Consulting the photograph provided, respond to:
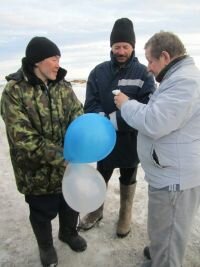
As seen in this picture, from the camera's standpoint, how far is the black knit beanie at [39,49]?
2.75 m

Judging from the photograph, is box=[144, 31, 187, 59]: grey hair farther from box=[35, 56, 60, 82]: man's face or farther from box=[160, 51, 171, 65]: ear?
box=[35, 56, 60, 82]: man's face

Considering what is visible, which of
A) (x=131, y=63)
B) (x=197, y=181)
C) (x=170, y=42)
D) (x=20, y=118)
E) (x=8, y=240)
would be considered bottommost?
(x=8, y=240)

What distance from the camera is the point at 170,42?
7.73ft

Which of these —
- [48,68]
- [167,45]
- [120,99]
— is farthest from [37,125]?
[167,45]

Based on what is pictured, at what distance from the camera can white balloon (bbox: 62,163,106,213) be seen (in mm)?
2670

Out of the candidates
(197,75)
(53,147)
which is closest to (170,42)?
(197,75)

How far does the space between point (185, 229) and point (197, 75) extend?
1.05 metres

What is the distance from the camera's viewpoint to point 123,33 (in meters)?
3.29

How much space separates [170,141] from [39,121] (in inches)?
40.5

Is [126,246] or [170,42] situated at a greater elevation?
[170,42]

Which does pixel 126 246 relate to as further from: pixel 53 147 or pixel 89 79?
pixel 89 79

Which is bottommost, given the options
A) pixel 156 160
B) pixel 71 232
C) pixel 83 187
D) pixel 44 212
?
pixel 71 232

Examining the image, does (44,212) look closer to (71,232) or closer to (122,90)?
(71,232)

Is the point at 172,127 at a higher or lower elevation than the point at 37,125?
higher
